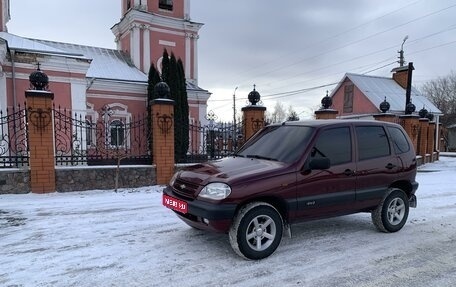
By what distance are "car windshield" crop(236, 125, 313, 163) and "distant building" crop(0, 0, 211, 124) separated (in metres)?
11.9

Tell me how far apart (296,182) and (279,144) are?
2.48 ft

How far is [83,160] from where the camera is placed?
958 cm

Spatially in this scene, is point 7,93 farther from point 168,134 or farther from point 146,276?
point 146,276

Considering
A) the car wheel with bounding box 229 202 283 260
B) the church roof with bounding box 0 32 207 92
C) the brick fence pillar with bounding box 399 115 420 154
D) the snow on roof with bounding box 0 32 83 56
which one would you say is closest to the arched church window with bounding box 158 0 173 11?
the church roof with bounding box 0 32 207 92

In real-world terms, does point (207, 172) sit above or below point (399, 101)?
below

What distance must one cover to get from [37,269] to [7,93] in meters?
13.7

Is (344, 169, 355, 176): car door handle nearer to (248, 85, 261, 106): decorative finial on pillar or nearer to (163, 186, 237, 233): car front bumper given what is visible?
(163, 186, 237, 233): car front bumper

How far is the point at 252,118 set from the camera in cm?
1138

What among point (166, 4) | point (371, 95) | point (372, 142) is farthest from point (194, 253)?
point (371, 95)

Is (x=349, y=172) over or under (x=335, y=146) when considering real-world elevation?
under

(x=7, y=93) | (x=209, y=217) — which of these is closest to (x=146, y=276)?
(x=209, y=217)

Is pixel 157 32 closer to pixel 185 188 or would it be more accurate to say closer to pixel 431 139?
pixel 431 139

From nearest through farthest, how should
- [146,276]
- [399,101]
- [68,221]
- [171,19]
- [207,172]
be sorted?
[146,276]
[207,172]
[68,221]
[171,19]
[399,101]

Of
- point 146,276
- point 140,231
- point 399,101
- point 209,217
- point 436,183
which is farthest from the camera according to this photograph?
point 399,101
